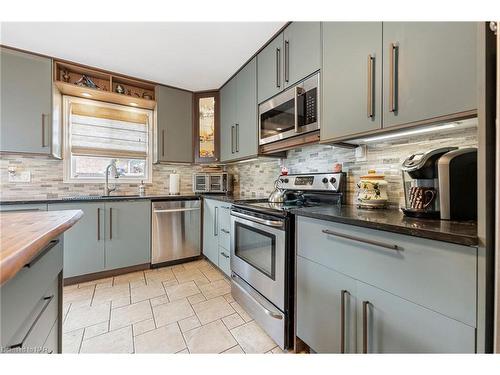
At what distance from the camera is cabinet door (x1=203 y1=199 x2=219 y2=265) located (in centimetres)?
251

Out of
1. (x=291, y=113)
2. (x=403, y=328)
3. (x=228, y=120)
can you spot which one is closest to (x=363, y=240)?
(x=403, y=328)

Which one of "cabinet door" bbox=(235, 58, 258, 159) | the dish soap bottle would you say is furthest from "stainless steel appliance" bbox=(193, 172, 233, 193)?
the dish soap bottle

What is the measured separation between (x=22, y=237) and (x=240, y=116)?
82.3 inches

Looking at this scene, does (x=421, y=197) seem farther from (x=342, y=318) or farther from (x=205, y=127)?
(x=205, y=127)

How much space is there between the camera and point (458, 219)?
89cm

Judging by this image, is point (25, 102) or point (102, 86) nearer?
point (25, 102)

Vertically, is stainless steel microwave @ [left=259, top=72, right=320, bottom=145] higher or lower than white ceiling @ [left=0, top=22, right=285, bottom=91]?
lower

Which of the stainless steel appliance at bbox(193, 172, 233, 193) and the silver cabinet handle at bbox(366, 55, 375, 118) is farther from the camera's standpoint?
the stainless steel appliance at bbox(193, 172, 233, 193)

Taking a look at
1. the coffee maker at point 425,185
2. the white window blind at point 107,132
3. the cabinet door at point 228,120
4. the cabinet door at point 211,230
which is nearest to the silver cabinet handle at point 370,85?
the coffee maker at point 425,185

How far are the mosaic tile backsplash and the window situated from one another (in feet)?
0.45

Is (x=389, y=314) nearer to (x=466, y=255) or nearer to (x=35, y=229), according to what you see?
(x=466, y=255)

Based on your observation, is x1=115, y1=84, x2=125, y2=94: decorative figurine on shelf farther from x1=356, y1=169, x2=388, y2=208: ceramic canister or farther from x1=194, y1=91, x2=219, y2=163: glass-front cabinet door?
x1=356, y1=169, x2=388, y2=208: ceramic canister

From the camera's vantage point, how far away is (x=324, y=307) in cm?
111
